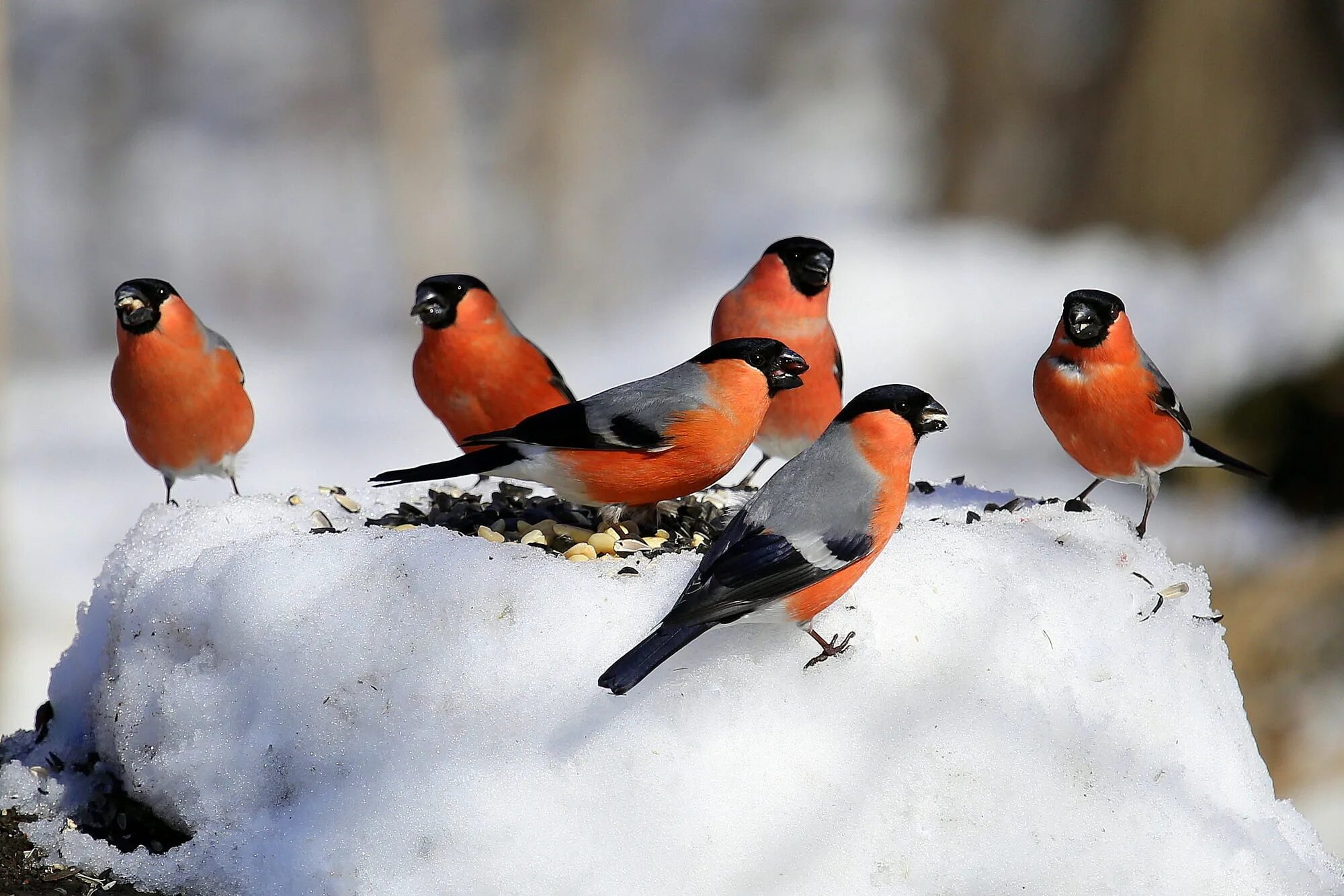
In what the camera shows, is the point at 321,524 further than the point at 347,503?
No

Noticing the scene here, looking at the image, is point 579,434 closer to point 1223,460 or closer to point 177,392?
point 177,392

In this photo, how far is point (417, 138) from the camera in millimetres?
10422

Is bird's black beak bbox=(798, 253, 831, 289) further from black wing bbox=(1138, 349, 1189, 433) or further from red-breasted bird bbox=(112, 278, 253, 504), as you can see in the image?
red-breasted bird bbox=(112, 278, 253, 504)

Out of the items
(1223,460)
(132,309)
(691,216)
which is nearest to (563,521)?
(132,309)

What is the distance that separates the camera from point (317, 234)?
43.0 feet

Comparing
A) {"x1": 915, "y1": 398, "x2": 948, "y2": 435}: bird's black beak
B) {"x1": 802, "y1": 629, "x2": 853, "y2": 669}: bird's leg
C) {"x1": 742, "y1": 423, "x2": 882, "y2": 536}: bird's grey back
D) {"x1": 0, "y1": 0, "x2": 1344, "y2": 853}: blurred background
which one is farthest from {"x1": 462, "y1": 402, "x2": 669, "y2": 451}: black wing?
{"x1": 0, "y1": 0, "x2": 1344, "y2": 853}: blurred background

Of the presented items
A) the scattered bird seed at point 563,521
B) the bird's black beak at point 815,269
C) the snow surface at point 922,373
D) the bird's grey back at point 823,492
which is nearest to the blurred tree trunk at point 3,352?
the snow surface at point 922,373

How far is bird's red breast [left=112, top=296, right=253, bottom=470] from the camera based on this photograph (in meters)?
3.33

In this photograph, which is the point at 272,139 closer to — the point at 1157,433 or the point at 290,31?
the point at 290,31

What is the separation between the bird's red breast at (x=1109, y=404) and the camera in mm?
2990

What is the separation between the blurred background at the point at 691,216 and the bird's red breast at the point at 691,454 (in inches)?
138

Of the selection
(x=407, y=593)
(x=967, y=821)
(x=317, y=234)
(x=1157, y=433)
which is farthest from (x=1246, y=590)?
(x=317, y=234)

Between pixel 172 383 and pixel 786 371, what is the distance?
1609 mm

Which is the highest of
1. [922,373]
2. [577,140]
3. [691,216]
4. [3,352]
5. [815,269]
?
[815,269]
